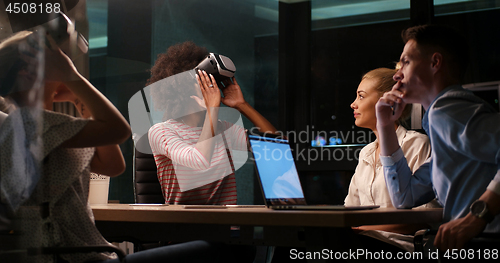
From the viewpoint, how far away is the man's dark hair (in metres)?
1.42

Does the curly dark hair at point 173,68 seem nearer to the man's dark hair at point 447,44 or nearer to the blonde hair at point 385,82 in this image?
the blonde hair at point 385,82

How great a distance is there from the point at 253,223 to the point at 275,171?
→ 310mm

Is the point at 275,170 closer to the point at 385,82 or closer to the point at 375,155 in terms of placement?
the point at 375,155

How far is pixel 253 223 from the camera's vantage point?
1.12 metres

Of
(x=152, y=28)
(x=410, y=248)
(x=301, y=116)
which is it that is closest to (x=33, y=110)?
(x=410, y=248)

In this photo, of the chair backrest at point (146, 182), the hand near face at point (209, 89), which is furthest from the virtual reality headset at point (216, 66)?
the chair backrest at point (146, 182)

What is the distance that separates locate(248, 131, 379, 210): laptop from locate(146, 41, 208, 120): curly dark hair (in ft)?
2.55

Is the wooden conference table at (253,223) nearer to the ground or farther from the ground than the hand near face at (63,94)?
nearer to the ground

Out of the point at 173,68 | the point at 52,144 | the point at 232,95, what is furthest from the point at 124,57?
the point at 52,144

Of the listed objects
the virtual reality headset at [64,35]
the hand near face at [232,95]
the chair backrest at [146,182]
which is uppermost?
the virtual reality headset at [64,35]

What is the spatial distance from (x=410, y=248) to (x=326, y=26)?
263 centimetres

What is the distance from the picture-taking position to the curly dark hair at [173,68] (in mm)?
2199

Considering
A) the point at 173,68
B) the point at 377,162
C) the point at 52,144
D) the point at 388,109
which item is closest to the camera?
the point at 52,144

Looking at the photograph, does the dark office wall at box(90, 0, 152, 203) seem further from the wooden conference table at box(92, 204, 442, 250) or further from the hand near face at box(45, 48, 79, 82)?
the hand near face at box(45, 48, 79, 82)
